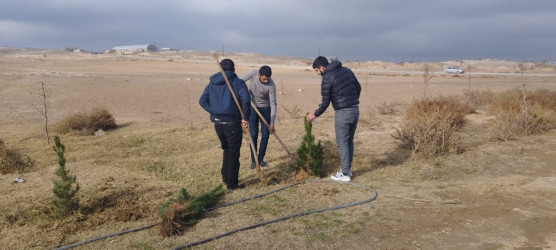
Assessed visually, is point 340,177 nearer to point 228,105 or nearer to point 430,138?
point 228,105

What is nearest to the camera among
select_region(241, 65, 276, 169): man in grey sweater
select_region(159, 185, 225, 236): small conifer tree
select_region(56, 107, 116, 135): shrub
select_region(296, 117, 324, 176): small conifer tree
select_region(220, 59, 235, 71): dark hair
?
select_region(159, 185, 225, 236): small conifer tree

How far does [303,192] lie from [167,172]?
7.42 ft

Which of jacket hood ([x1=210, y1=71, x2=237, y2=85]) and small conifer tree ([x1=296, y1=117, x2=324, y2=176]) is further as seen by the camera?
small conifer tree ([x1=296, y1=117, x2=324, y2=176])

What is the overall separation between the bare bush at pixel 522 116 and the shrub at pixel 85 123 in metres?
8.83

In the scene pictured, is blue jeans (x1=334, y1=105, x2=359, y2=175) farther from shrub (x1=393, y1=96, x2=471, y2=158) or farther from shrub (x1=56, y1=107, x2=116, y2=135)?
shrub (x1=56, y1=107, x2=116, y2=135)

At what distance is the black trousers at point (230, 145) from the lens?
4.94m

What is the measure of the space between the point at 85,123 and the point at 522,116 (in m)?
9.57

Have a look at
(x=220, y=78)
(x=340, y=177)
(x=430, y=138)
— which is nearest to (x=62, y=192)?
(x=220, y=78)

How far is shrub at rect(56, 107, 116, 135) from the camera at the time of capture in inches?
401

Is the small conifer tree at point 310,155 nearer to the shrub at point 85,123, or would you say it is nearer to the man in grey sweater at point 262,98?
the man in grey sweater at point 262,98

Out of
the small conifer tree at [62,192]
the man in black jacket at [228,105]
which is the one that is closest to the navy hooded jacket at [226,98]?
the man in black jacket at [228,105]

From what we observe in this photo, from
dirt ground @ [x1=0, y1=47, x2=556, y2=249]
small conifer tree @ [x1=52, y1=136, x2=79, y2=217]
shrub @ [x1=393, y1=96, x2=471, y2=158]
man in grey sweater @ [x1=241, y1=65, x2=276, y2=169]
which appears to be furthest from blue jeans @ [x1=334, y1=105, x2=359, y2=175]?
small conifer tree @ [x1=52, y1=136, x2=79, y2=217]

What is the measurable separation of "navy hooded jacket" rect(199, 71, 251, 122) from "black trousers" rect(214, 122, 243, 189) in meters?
0.09

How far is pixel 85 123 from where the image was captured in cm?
1038
